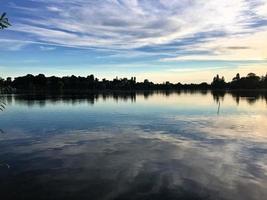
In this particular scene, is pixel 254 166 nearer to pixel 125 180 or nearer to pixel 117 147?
pixel 125 180

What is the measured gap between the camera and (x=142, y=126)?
46.5 meters

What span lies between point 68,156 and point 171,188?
11073 millimetres

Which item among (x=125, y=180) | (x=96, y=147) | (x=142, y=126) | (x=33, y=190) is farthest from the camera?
(x=142, y=126)

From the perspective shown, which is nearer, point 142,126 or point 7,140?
point 7,140

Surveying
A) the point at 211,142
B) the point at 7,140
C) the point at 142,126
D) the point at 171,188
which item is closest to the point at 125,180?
the point at 171,188

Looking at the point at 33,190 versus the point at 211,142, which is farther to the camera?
the point at 211,142

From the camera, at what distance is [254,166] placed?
81.7ft

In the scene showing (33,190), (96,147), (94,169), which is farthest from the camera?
(96,147)

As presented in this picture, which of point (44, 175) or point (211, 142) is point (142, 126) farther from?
point (44, 175)

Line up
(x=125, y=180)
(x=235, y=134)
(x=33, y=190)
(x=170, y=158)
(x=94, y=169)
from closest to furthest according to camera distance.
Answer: (x=33, y=190) < (x=125, y=180) < (x=94, y=169) < (x=170, y=158) < (x=235, y=134)

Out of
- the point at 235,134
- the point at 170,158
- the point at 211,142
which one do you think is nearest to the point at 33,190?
the point at 170,158

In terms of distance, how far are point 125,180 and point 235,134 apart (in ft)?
74.5

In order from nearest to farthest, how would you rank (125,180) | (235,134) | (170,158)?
1. (125,180)
2. (170,158)
3. (235,134)

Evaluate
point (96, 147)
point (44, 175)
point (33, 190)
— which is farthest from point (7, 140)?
point (33, 190)
